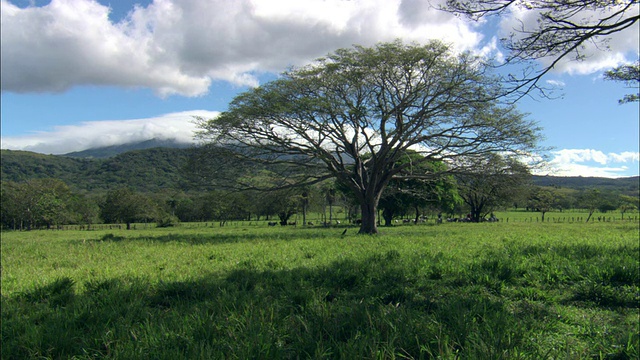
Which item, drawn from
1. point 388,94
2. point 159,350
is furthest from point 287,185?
point 159,350

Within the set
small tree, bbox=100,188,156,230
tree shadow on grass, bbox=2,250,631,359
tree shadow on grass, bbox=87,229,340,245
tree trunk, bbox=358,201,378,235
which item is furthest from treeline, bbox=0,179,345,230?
tree shadow on grass, bbox=2,250,631,359

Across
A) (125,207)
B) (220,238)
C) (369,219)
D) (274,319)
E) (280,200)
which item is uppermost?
(280,200)

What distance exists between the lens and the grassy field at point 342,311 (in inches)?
124

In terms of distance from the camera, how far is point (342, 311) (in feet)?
13.6

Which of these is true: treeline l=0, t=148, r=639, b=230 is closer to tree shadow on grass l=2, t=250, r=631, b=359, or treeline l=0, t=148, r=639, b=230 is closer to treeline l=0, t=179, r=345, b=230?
treeline l=0, t=179, r=345, b=230

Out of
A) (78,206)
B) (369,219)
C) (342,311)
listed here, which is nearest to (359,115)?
(369,219)

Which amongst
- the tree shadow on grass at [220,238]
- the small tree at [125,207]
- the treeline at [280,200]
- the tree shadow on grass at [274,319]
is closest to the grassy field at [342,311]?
the tree shadow on grass at [274,319]

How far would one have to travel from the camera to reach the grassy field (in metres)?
3.14

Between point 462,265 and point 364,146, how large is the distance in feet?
51.4

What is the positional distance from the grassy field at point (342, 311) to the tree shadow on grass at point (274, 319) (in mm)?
18

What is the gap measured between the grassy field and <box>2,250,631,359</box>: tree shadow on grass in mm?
18

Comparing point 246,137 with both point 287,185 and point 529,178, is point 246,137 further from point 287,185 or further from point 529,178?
point 529,178

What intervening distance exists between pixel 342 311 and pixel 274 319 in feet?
2.54

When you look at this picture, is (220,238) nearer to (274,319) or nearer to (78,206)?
(274,319)
